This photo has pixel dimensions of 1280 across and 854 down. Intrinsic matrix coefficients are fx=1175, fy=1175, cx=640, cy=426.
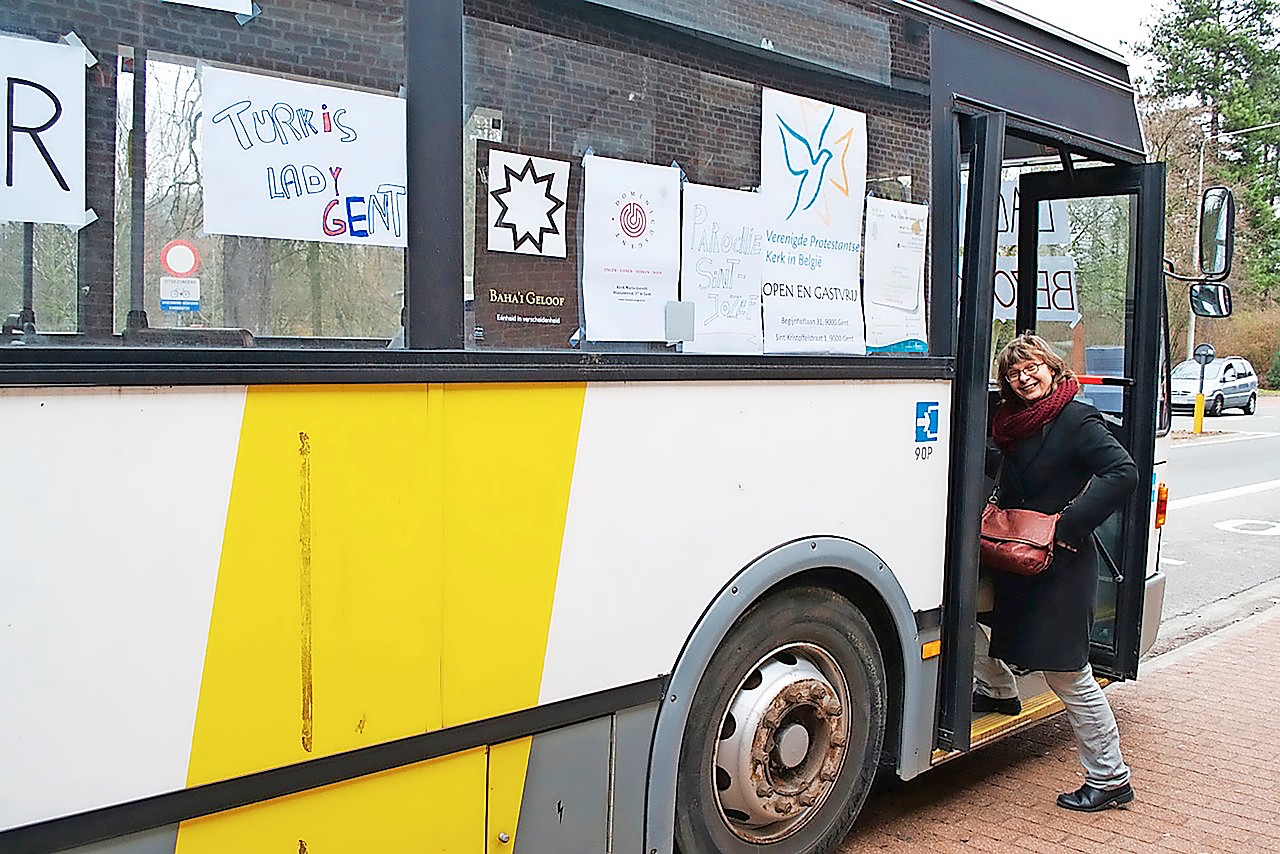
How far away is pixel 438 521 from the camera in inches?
102

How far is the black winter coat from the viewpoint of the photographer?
4242mm

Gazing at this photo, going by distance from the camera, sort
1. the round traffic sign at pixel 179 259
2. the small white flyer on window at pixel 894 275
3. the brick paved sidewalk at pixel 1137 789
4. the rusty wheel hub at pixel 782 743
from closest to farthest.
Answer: the round traffic sign at pixel 179 259, the rusty wheel hub at pixel 782 743, the small white flyer on window at pixel 894 275, the brick paved sidewalk at pixel 1137 789

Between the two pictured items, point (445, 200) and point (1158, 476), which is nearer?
point (445, 200)

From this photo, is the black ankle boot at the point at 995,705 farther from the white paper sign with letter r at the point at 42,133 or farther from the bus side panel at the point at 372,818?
the white paper sign with letter r at the point at 42,133

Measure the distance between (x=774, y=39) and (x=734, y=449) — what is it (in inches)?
46.3

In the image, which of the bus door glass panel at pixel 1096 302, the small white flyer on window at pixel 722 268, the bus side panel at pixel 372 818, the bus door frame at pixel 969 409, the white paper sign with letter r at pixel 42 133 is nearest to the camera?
the white paper sign with letter r at pixel 42 133

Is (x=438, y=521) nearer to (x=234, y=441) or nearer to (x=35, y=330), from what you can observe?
(x=234, y=441)

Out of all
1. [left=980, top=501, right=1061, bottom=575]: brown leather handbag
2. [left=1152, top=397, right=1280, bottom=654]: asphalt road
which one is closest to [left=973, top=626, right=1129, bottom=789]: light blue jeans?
[left=980, top=501, right=1061, bottom=575]: brown leather handbag

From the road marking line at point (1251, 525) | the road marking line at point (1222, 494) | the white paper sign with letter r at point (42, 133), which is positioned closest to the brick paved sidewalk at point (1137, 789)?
the white paper sign with letter r at point (42, 133)

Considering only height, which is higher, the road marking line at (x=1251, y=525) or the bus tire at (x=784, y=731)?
the bus tire at (x=784, y=731)

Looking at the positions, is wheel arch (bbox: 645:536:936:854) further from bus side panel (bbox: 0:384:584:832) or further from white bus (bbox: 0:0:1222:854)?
bus side panel (bbox: 0:384:584:832)

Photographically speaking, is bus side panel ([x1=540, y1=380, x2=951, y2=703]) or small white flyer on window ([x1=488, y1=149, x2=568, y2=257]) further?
bus side panel ([x1=540, y1=380, x2=951, y2=703])

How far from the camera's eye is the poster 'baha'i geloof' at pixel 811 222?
3.37 meters

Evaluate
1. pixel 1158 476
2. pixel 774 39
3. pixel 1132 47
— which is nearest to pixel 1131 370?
pixel 1158 476
